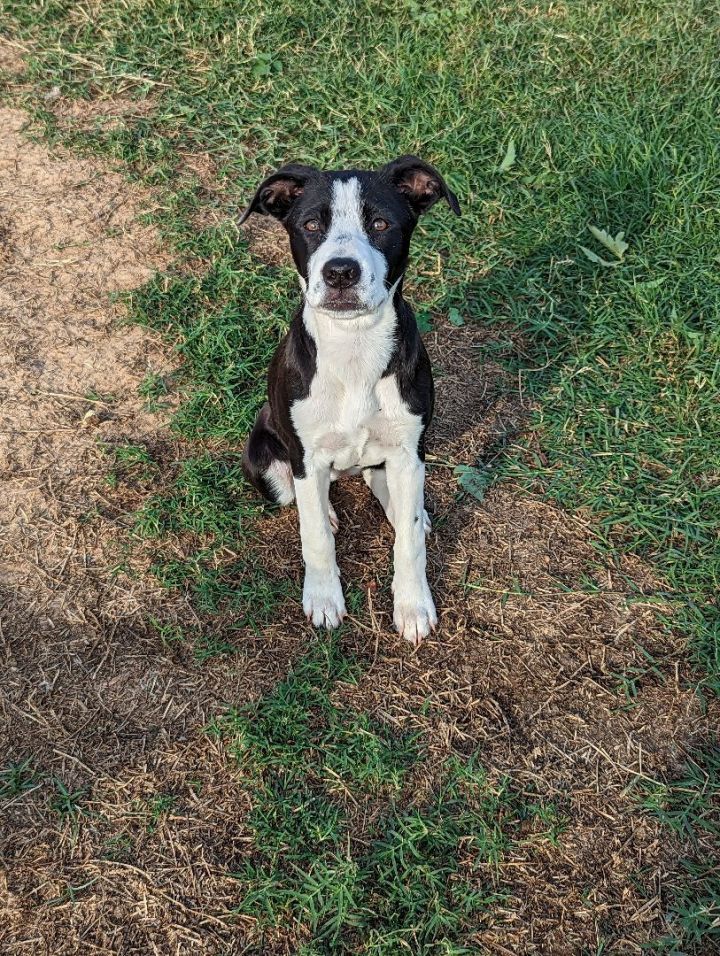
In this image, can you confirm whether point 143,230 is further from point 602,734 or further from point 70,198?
point 602,734

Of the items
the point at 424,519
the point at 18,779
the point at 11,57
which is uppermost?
the point at 11,57

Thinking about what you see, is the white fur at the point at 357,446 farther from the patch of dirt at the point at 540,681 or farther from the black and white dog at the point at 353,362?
the patch of dirt at the point at 540,681

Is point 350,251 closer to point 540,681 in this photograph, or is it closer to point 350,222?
point 350,222

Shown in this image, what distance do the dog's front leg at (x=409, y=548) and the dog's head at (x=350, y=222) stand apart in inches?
29.6

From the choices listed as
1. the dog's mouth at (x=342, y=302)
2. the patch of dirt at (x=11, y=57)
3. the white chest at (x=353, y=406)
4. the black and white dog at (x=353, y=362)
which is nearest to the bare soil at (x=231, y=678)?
the black and white dog at (x=353, y=362)

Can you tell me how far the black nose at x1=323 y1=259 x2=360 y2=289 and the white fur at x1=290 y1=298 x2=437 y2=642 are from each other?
0.75ft

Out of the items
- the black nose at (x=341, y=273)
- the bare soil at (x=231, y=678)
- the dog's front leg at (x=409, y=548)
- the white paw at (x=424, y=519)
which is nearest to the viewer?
the black nose at (x=341, y=273)

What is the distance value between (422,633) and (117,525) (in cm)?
156

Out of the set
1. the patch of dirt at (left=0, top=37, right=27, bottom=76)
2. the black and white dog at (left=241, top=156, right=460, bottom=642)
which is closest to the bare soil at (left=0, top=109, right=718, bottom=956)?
the black and white dog at (left=241, top=156, right=460, bottom=642)

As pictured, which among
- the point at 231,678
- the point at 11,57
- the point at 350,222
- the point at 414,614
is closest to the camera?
the point at 350,222

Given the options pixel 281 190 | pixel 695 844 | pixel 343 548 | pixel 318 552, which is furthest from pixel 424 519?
pixel 695 844

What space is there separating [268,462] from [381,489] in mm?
563

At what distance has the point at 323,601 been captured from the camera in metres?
3.93

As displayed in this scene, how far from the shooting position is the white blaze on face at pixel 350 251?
3.08m
